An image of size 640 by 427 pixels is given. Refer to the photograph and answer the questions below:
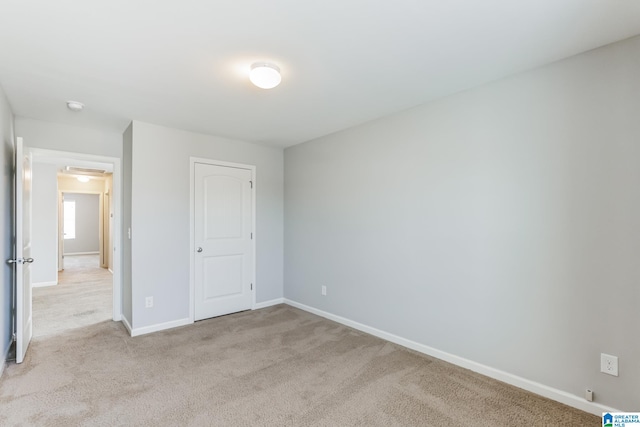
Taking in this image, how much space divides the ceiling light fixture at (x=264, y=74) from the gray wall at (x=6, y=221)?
2.11 m

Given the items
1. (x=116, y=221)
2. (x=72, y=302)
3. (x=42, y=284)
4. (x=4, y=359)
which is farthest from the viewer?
(x=42, y=284)

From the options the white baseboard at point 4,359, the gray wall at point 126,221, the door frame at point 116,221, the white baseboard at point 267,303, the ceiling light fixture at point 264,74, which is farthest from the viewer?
the white baseboard at point 267,303

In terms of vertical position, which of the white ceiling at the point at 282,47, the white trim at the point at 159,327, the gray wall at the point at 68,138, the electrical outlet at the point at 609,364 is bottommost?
the white trim at the point at 159,327

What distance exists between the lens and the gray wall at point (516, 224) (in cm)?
193

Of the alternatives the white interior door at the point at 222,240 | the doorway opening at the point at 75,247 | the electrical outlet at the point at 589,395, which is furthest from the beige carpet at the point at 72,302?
the electrical outlet at the point at 589,395

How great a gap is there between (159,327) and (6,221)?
173cm

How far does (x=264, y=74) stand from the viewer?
2.16m

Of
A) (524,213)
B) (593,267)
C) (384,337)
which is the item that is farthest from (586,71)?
(384,337)

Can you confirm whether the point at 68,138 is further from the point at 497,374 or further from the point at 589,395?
the point at 589,395

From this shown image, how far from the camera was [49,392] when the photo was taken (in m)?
2.26

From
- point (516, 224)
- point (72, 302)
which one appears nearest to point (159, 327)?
point (72, 302)

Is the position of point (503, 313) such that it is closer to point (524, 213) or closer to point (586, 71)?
point (524, 213)

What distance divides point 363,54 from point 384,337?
2.67 m

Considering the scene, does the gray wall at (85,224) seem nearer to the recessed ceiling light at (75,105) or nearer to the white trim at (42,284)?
the white trim at (42,284)
